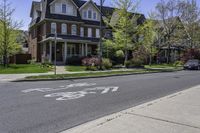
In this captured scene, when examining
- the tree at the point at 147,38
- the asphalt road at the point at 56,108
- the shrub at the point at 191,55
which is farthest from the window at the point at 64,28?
the asphalt road at the point at 56,108

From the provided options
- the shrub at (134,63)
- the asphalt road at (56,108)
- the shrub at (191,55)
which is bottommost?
the asphalt road at (56,108)

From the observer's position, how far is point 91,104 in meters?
10.8

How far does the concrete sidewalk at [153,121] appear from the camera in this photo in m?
6.99

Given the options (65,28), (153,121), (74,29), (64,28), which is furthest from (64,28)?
(153,121)

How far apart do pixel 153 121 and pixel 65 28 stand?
37.0 meters

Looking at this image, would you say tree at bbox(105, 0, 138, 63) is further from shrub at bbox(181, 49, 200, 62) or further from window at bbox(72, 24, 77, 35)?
shrub at bbox(181, 49, 200, 62)

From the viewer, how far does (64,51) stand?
41.5 metres

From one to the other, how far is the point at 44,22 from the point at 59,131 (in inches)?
1457

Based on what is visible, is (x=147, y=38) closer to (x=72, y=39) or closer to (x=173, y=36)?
(x=72, y=39)

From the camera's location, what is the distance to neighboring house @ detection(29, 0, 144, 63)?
4216cm

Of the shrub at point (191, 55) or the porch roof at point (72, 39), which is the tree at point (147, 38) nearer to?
the porch roof at point (72, 39)

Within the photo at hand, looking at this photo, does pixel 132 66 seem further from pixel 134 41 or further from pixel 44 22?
pixel 44 22

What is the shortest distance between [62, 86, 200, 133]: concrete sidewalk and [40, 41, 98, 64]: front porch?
31.8 meters

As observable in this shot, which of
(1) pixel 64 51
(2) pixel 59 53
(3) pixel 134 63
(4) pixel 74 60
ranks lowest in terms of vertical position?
(3) pixel 134 63
